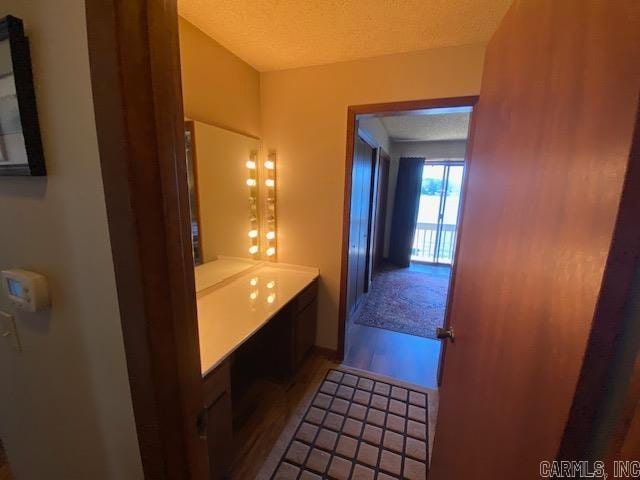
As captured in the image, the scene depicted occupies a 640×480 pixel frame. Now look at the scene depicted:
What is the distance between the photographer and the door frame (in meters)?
1.70

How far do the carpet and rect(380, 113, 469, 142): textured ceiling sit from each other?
6.77 ft

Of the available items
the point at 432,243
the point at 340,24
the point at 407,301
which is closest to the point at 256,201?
the point at 340,24

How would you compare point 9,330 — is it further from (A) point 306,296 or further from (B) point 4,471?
(A) point 306,296

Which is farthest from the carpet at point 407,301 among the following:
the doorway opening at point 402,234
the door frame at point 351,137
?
the door frame at point 351,137

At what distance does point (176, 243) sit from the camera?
1.70ft

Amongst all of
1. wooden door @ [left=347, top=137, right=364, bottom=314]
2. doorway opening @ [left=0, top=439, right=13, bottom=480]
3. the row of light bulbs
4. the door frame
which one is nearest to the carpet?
wooden door @ [left=347, top=137, right=364, bottom=314]

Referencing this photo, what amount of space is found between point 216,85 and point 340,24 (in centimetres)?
87

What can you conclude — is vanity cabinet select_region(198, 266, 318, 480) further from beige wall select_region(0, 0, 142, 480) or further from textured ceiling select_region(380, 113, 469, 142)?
textured ceiling select_region(380, 113, 469, 142)

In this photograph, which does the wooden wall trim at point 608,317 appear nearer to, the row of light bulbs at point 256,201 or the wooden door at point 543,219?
the wooden door at point 543,219

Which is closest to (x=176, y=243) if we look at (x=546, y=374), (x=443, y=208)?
(x=546, y=374)

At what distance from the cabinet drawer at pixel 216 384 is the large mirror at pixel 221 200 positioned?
0.67 m

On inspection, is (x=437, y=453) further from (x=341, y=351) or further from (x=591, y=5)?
(x=591, y=5)

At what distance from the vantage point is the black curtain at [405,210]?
4.89m

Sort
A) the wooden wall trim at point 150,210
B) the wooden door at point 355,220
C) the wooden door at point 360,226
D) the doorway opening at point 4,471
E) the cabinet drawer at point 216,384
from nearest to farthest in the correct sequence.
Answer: the wooden wall trim at point 150,210, the cabinet drawer at point 216,384, the doorway opening at point 4,471, the wooden door at point 355,220, the wooden door at point 360,226
